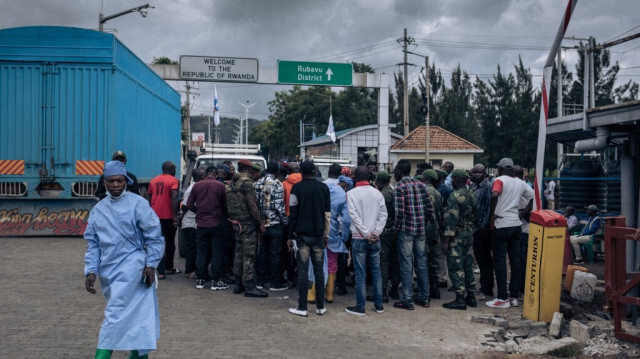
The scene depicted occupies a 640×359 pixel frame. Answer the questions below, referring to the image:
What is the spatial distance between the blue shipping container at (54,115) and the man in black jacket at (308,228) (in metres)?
6.74

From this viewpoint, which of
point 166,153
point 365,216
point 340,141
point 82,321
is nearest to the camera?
point 82,321

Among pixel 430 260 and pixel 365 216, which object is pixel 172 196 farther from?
pixel 430 260

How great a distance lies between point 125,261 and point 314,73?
63.4 feet

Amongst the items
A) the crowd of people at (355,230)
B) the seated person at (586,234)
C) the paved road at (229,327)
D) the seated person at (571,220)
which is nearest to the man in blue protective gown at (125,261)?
the paved road at (229,327)

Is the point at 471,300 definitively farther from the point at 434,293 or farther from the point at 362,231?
the point at 362,231

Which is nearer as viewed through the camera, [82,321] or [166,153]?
[82,321]

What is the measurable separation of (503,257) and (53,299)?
19.9 feet

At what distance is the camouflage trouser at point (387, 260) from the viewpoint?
26.0 feet

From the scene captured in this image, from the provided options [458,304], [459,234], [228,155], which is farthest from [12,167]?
[458,304]

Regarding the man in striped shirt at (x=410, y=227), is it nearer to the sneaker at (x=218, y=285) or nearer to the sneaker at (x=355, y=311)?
the sneaker at (x=355, y=311)

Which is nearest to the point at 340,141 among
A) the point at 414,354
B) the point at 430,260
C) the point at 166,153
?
the point at 166,153

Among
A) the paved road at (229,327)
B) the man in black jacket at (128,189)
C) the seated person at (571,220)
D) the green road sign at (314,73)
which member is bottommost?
the paved road at (229,327)

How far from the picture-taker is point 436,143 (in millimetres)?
40375

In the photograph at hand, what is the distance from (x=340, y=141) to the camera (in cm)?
4334
